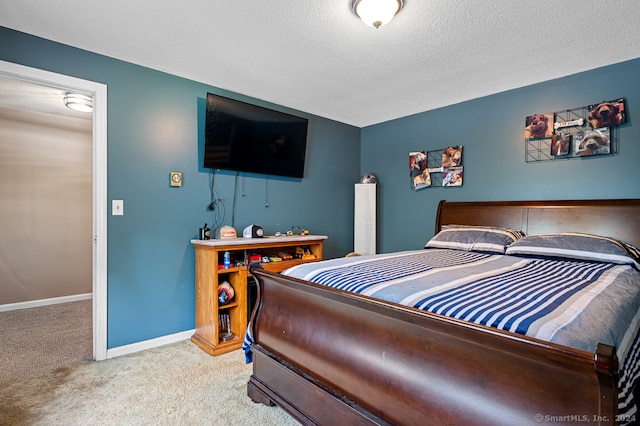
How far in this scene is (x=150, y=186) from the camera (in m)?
2.71

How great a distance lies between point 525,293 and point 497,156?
2309 mm

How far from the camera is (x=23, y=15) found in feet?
6.56

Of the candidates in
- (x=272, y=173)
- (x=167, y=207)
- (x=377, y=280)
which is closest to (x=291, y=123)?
(x=272, y=173)

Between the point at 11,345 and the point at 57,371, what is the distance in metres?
0.84

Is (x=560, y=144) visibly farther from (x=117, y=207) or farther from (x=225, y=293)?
(x=117, y=207)

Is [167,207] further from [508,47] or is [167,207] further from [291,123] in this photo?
[508,47]

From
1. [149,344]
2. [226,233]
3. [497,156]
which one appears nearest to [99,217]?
[226,233]

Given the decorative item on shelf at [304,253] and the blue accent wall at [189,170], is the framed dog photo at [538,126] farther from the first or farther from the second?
the decorative item on shelf at [304,253]

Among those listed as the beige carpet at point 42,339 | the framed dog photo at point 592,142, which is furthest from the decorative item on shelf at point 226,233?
the framed dog photo at point 592,142

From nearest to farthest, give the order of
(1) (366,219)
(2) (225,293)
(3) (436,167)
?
(2) (225,293) < (3) (436,167) < (1) (366,219)

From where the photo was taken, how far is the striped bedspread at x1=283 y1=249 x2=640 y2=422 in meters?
1.04

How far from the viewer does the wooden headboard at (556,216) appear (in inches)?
98.1

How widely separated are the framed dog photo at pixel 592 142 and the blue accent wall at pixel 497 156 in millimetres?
66

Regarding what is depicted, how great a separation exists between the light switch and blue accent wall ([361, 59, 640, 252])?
3.01 meters
